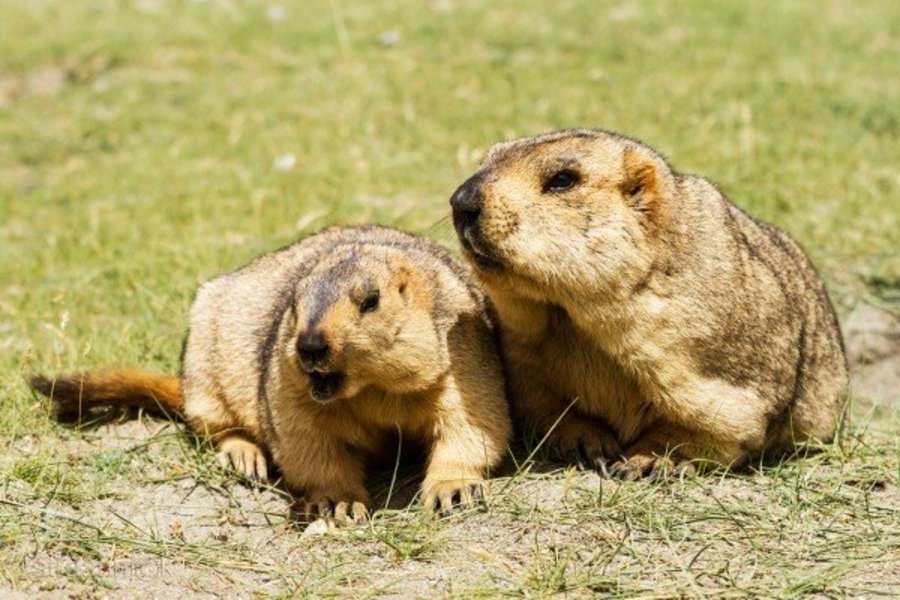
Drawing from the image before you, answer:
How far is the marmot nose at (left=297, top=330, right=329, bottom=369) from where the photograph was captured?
4594 millimetres

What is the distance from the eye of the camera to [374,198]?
9023mm

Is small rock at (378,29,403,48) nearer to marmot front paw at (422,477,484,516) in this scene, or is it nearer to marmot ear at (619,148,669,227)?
marmot ear at (619,148,669,227)

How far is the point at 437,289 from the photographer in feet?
17.5

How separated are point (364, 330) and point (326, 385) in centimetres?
25

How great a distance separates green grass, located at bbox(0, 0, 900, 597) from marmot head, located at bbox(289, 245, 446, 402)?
0.58 meters

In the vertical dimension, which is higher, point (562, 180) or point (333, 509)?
point (562, 180)

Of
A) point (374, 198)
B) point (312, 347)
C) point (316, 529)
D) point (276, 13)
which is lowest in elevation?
point (316, 529)

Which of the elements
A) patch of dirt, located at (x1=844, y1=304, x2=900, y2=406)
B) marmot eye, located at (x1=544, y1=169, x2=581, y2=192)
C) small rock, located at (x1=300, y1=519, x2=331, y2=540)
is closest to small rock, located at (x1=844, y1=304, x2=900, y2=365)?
patch of dirt, located at (x1=844, y1=304, x2=900, y2=406)

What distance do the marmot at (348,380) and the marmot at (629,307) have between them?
0.30 metres

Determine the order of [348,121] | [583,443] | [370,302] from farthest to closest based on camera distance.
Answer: [348,121]
[583,443]
[370,302]

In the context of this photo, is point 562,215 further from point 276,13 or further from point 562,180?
point 276,13

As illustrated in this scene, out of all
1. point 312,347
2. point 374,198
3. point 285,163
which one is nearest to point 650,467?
point 312,347

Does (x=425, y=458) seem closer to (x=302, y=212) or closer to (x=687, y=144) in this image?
(x=302, y=212)

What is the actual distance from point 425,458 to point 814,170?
493cm
